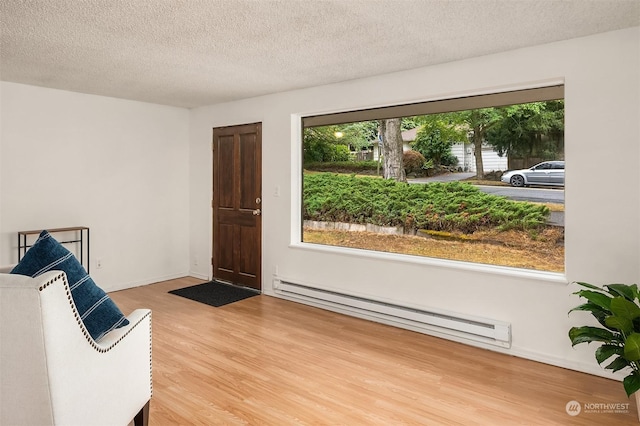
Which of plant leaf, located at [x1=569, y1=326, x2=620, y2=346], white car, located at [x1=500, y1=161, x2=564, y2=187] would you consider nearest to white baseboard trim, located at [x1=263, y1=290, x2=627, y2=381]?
plant leaf, located at [x1=569, y1=326, x2=620, y2=346]

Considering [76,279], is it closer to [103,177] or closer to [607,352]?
[607,352]

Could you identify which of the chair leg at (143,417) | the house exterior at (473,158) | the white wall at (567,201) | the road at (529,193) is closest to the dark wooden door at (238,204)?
the white wall at (567,201)

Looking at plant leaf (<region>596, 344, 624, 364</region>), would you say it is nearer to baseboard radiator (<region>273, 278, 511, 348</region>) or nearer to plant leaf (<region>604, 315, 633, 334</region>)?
plant leaf (<region>604, 315, 633, 334</region>)

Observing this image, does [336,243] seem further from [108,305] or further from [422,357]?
[108,305]

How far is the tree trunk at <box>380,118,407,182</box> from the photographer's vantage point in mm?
4441

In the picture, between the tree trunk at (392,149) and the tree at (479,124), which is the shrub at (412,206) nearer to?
the tree trunk at (392,149)

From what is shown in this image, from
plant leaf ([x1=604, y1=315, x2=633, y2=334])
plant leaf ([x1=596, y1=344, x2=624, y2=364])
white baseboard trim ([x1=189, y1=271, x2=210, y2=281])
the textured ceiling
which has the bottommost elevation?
white baseboard trim ([x1=189, y1=271, x2=210, y2=281])

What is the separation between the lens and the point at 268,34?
9.76 ft

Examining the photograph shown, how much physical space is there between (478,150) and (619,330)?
193cm

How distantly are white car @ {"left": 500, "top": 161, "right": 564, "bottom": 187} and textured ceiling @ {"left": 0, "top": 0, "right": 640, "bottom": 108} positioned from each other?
3.20 ft

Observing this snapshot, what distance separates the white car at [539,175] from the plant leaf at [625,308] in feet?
4.35

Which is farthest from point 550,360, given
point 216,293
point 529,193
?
point 216,293

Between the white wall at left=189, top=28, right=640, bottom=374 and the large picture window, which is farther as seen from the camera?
the large picture window

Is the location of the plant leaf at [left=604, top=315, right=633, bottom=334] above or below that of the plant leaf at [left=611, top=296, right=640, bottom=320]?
below
